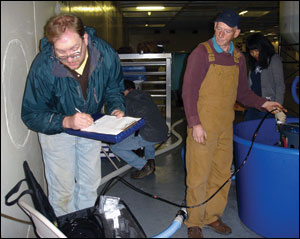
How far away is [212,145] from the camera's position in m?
1.92

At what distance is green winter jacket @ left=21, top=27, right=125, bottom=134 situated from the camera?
1523mm

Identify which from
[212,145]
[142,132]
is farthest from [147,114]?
[212,145]

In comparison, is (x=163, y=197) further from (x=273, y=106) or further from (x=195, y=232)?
(x=273, y=106)

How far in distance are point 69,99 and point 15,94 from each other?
0.92 feet

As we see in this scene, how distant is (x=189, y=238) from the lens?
2.04 metres

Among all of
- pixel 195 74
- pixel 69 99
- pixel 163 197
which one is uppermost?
pixel 195 74

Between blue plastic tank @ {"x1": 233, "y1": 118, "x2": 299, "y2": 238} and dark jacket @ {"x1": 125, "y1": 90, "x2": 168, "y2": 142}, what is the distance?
117 cm

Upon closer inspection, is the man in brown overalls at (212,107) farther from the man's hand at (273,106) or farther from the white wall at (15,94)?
the white wall at (15,94)

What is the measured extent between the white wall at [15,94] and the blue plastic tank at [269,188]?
1309mm

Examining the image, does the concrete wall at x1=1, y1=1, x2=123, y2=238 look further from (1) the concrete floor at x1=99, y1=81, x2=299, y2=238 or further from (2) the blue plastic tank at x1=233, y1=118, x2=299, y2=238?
(2) the blue plastic tank at x1=233, y1=118, x2=299, y2=238

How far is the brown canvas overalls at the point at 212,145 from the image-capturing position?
1.84 metres

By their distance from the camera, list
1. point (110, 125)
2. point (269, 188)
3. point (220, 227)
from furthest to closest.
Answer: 1. point (220, 227)
2. point (269, 188)
3. point (110, 125)

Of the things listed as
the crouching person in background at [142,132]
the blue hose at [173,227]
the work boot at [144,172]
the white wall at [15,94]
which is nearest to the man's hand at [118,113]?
the white wall at [15,94]

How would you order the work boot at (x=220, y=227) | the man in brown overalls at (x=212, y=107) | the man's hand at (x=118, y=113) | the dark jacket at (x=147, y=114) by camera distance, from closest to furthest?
1. the man's hand at (x=118, y=113)
2. the man in brown overalls at (x=212, y=107)
3. the work boot at (x=220, y=227)
4. the dark jacket at (x=147, y=114)
